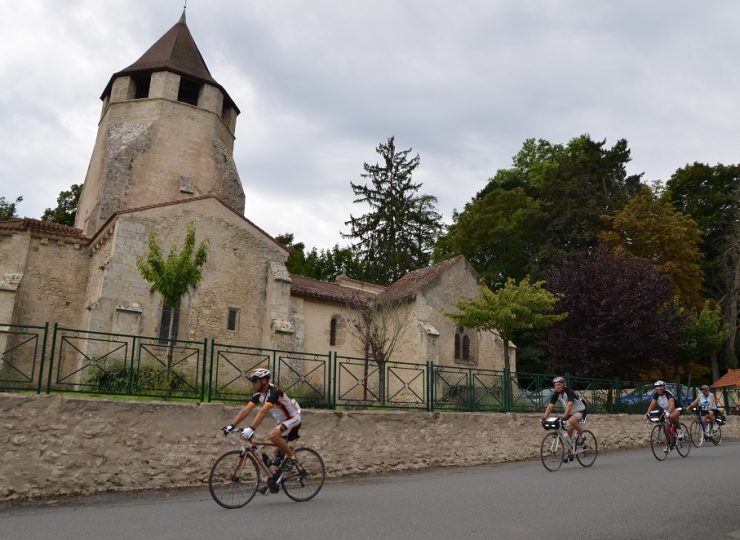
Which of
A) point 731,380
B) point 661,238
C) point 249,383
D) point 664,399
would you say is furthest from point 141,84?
point 731,380

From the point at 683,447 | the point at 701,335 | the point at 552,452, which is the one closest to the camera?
the point at 552,452

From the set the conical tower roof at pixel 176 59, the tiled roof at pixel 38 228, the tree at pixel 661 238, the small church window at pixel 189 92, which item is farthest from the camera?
the tree at pixel 661 238

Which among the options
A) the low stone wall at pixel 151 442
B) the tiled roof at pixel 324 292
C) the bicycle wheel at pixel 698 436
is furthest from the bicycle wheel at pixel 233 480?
the tiled roof at pixel 324 292

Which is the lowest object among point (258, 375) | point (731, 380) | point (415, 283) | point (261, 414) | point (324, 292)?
point (261, 414)

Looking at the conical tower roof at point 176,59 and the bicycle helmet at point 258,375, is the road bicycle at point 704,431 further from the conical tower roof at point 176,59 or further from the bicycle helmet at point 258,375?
the conical tower roof at point 176,59

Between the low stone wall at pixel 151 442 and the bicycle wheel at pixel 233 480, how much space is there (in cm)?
242

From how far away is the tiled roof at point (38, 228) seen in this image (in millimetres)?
21422

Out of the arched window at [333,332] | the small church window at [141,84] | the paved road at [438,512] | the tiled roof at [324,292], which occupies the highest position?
the small church window at [141,84]

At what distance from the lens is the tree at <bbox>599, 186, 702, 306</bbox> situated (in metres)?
30.6

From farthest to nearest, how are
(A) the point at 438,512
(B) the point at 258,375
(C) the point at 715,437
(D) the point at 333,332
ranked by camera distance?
(D) the point at 333,332, (C) the point at 715,437, (B) the point at 258,375, (A) the point at 438,512

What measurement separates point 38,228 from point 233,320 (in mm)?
8212

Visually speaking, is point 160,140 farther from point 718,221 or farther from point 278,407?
point 718,221

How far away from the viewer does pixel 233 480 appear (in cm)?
736

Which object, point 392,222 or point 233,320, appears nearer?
point 233,320
